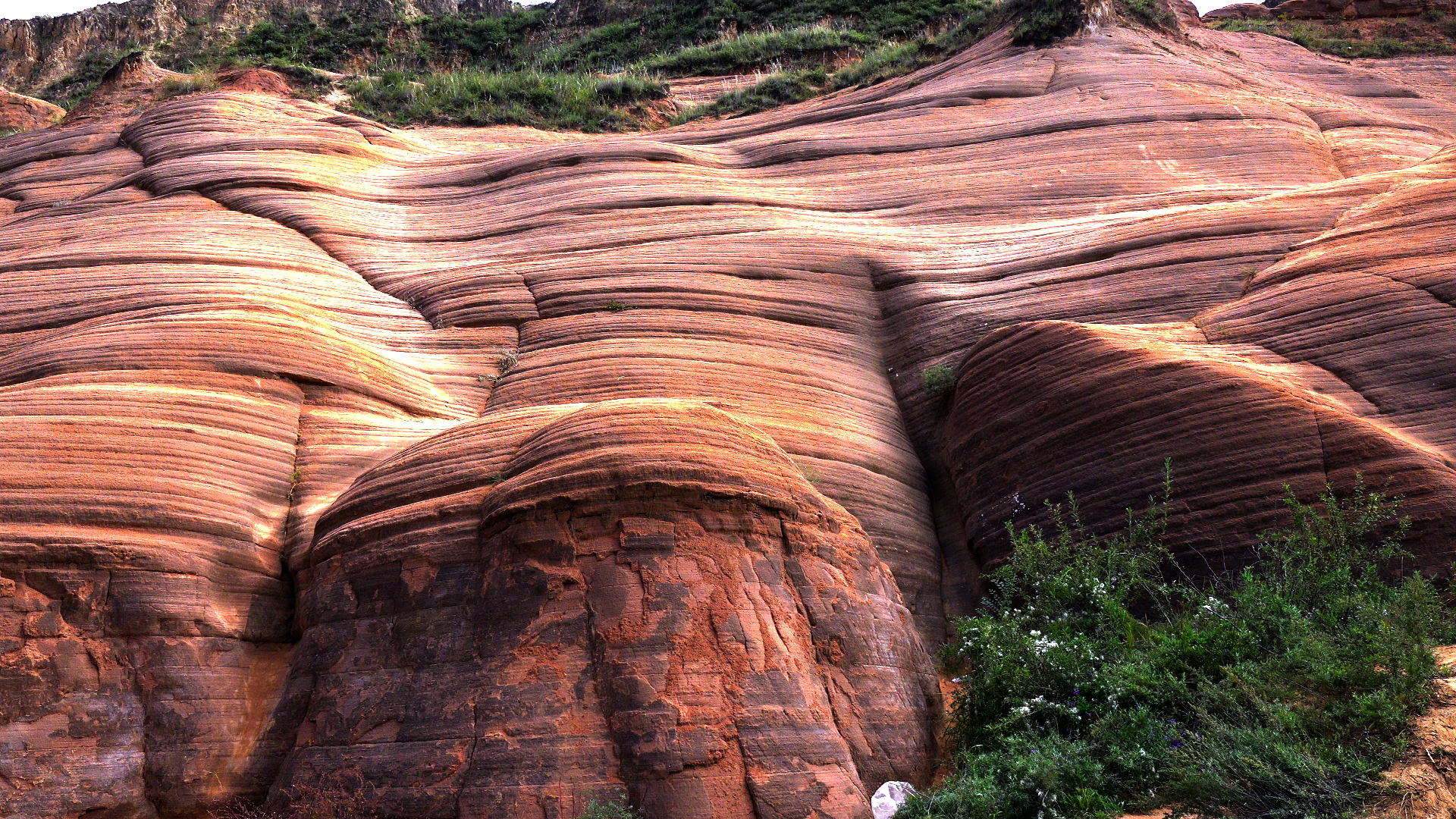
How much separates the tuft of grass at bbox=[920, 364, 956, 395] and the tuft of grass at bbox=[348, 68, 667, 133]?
14.2 meters

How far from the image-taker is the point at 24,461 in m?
Answer: 9.34

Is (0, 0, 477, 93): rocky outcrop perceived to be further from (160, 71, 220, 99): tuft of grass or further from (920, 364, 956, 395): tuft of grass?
(920, 364, 956, 395): tuft of grass

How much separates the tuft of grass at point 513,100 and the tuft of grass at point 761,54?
130 inches

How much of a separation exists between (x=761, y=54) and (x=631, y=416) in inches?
921

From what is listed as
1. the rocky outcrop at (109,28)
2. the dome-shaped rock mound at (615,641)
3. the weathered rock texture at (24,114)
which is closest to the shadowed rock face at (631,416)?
the dome-shaped rock mound at (615,641)

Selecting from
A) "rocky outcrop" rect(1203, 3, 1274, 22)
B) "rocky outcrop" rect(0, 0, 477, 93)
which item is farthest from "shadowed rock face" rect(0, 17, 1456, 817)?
"rocky outcrop" rect(0, 0, 477, 93)

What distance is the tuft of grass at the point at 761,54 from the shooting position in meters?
30.6

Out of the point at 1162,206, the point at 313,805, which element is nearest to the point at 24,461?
the point at 313,805

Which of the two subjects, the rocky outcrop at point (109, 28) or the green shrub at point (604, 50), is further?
the rocky outcrop at point (109, 28)

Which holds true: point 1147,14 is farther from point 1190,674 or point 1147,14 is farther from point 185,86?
point 185,86

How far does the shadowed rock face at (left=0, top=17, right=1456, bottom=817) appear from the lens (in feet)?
27.8

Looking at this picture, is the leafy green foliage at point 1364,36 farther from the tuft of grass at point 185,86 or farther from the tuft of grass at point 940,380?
the tuft of grass at point 185,86

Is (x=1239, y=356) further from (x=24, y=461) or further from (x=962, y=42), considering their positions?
(x=962, y=42)

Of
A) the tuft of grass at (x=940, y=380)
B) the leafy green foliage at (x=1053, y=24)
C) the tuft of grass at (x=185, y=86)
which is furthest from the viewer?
the tuft of grass at (x=185, y=86)
